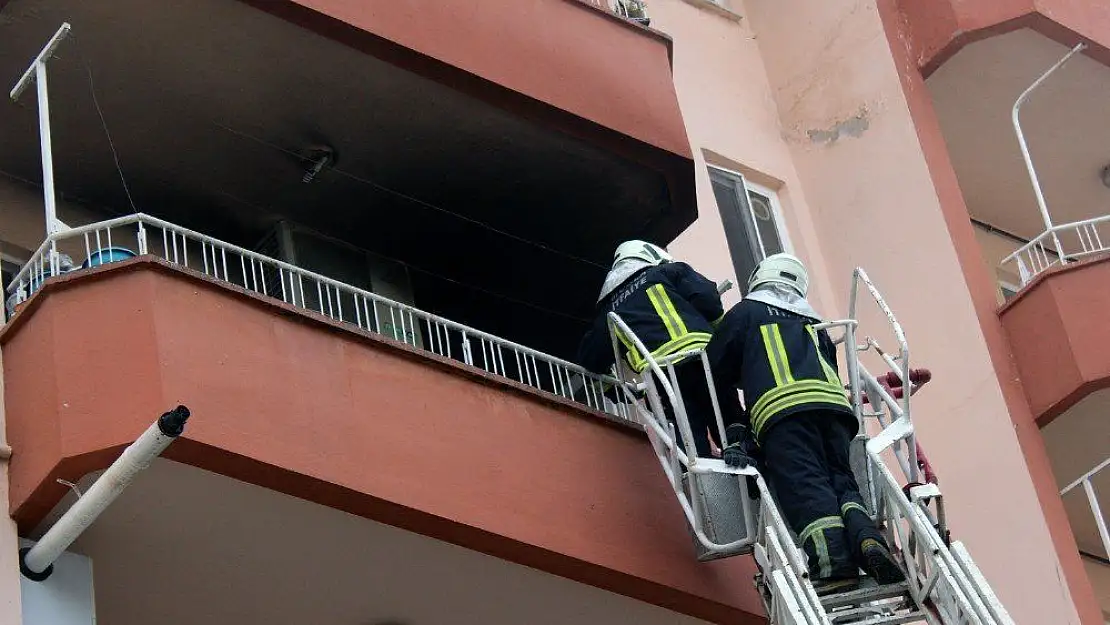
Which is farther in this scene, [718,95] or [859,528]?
[718,95]

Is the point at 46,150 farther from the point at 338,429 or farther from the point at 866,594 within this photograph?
the point at 866,594

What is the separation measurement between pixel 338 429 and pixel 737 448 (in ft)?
7.14

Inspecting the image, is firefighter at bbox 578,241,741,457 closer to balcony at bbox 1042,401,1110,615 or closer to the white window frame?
balcony at bbox 1042,401,1110,615

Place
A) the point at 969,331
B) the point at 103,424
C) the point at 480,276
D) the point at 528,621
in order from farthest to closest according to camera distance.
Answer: the point at 969,331 < the point at 480,276 < the point at 528,621 < the point at 103,424

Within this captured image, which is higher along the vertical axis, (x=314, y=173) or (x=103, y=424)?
(x=314, y=173)

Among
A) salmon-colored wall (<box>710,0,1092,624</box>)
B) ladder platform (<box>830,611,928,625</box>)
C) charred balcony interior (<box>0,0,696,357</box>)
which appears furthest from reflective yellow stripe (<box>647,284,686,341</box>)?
salmon-colored wall (<box>710,0,1092,624</box>)

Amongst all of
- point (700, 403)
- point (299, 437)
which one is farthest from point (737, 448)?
point (299, 437)

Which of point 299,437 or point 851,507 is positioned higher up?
point 299,437

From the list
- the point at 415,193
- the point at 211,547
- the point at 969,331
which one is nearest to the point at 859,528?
the point at 211,547

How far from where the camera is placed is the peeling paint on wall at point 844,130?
1628cm

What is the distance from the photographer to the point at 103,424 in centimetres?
852

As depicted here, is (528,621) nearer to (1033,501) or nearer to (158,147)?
(158,147)

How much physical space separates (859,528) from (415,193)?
412 centimetres

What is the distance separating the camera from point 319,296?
35.8ft
